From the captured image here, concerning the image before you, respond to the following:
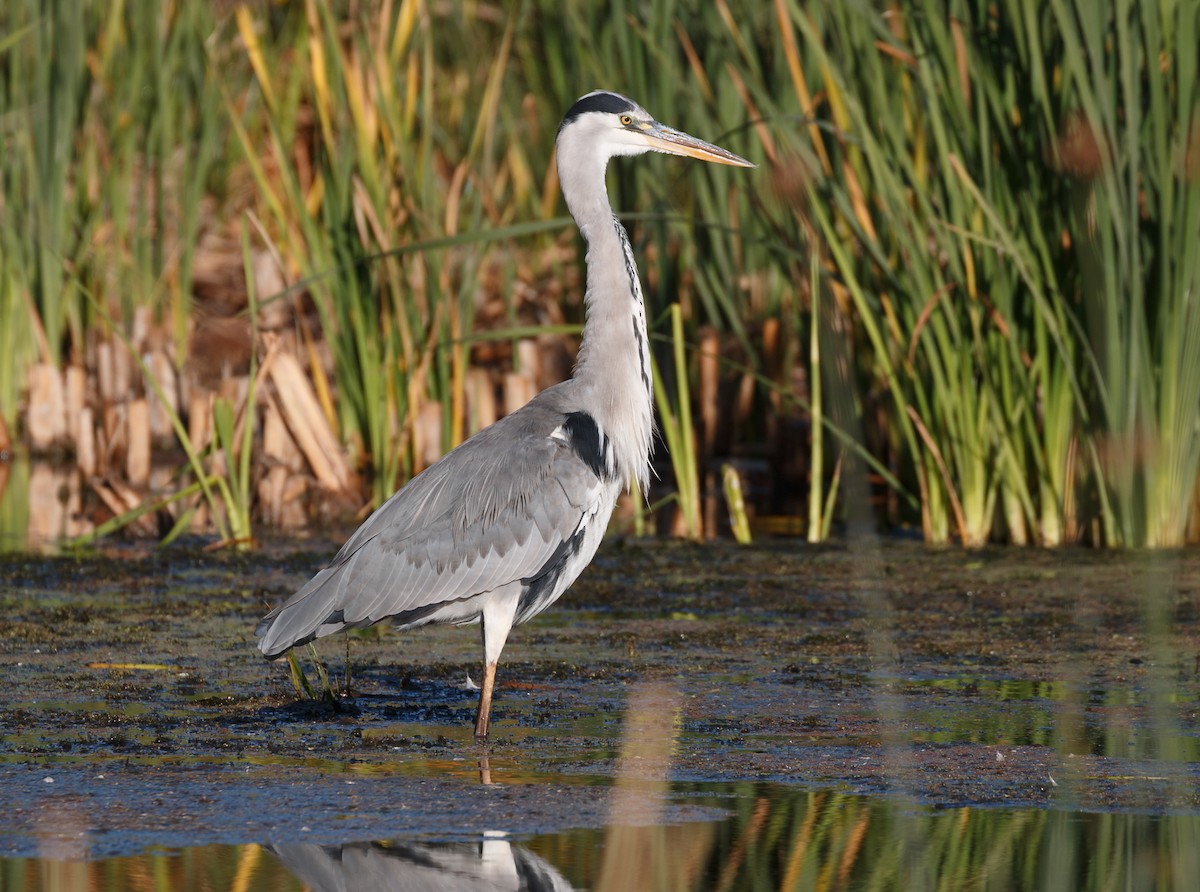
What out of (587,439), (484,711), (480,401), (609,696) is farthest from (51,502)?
(484,711)

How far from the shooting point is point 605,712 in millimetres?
5086

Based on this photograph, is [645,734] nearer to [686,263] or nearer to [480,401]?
[480,401]

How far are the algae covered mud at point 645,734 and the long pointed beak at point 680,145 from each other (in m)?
1.65

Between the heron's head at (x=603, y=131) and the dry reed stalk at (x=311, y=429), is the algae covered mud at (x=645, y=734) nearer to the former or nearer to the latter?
the dry reed stalk at (x=311, y=429)

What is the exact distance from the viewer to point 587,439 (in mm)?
5488

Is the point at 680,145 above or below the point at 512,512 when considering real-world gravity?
above

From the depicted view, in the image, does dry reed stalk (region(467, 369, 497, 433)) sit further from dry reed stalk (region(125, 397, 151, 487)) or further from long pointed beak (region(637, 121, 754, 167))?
long pointed beak (region(637, 121, 754, 167))

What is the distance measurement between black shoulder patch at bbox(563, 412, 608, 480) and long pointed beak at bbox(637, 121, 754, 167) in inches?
43.1

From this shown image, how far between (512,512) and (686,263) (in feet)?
15.7

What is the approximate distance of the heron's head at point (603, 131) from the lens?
600 centimetres

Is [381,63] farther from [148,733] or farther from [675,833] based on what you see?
[675,833]

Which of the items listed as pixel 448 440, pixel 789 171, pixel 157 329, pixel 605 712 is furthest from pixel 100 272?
pixel 605 712

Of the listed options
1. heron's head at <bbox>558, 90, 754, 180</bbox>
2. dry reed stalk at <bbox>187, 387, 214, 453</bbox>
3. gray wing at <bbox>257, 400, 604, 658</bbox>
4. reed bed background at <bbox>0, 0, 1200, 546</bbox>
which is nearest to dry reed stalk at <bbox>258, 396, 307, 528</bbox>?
reed bed background at <bbox>0, 0, 1200, 546</bbox>

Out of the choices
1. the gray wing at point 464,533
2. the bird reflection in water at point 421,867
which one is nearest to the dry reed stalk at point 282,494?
the gray wing at point 464,533
